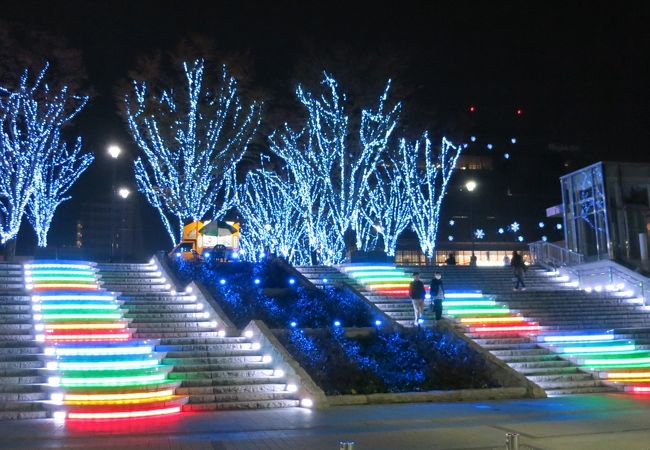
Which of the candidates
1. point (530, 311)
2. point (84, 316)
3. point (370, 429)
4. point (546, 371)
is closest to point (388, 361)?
point (546, 371)

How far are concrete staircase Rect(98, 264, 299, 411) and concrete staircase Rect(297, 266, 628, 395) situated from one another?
18.5ft

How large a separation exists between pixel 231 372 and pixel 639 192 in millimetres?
22698

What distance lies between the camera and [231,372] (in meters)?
13.8

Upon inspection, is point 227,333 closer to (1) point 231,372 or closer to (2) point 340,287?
(1) point 231,372

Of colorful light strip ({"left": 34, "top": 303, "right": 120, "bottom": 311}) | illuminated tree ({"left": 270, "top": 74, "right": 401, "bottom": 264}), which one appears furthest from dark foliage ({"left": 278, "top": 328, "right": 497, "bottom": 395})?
illuminated tree ({"left": 270, "top": 74, "right": 401, "bottom": 264})

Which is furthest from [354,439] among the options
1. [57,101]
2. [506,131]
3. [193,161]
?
[506,131]

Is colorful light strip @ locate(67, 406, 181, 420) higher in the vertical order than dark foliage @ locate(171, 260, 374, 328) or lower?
lower

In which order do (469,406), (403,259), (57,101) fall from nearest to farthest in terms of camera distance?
(469,406)
(57,101)
(403,259)

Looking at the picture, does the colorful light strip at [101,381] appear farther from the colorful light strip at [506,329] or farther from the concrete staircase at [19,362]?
the colorful light strip at [506,329]

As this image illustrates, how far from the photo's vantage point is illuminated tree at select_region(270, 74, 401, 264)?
99.8ft

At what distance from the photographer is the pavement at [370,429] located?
899 cm

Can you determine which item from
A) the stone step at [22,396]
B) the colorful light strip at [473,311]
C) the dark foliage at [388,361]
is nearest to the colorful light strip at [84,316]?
the stone step at [22,396]

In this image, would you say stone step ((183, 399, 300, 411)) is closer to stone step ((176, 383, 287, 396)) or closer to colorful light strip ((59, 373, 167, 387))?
stone step ((176, 383, 287, 396))

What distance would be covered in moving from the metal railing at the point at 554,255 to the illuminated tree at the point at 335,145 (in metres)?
8.35
